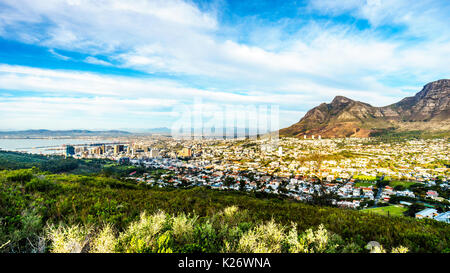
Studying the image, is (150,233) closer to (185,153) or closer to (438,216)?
(438,216)

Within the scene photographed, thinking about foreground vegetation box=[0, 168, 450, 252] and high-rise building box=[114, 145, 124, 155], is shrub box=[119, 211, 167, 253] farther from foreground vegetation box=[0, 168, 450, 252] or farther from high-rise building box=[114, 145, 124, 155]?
high-rise building box=[114, 145, 124, 155]

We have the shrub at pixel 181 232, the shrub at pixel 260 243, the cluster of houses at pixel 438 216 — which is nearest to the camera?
the shrub at pixel 260 243

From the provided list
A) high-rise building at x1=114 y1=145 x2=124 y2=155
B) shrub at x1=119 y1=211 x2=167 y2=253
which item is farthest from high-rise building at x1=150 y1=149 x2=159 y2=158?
shrub at x1=119 y1=211 x2=167 y2=253

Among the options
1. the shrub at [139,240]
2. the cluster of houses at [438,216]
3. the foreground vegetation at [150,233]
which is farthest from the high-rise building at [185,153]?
the shrub at [139,240]

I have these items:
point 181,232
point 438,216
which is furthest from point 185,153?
point 181,232

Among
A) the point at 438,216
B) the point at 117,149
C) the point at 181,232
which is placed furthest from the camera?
the point at 117,149

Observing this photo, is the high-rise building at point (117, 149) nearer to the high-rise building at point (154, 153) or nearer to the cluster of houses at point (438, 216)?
the high-rise building at point (154, 153)

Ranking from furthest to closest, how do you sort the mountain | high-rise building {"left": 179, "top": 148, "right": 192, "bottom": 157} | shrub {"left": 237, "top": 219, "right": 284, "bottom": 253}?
the mountain
high-rise building {"left": 179, "top": 148, "right": 192, "bottom": 157}
shrub {"left": 237, "top": 219, "right": 284, "bottom": 253}

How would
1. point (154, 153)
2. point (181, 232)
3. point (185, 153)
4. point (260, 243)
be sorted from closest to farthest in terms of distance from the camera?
point (260, 243) < point (181, 232) < point (185, 153) < point (154, 153)
